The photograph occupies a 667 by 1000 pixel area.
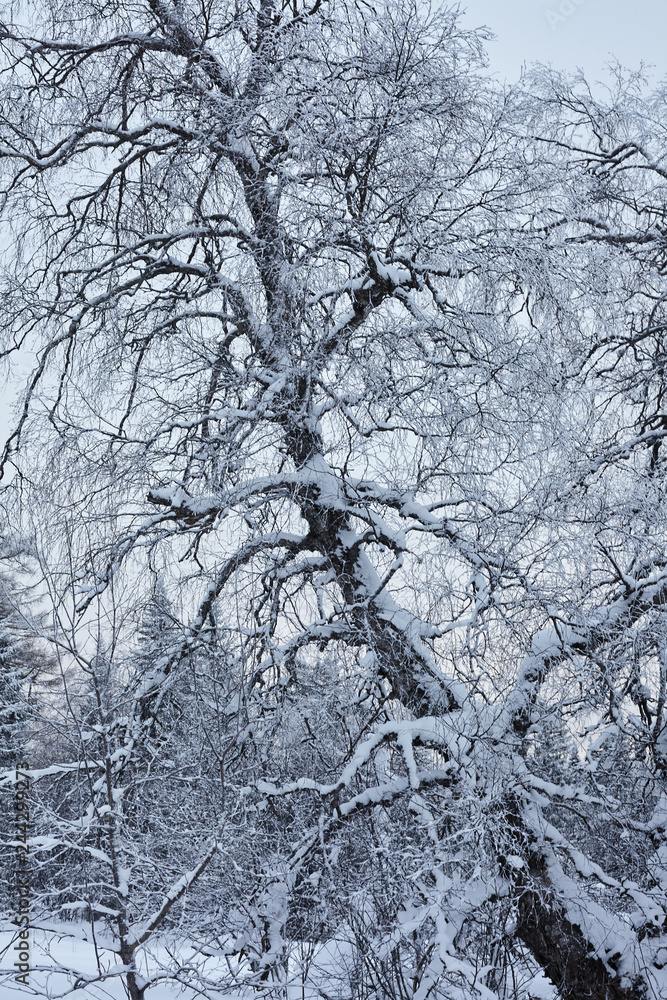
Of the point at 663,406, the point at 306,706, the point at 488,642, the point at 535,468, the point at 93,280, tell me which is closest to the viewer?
the point at 488,642

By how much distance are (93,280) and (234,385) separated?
4.22 feet

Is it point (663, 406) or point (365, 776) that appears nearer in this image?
point (365, 776)

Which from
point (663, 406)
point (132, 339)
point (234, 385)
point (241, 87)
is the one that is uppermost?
point (241, 87)

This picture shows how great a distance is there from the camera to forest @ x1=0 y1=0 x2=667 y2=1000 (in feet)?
13.9

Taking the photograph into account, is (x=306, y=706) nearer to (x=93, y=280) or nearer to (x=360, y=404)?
(x=360, y=404)

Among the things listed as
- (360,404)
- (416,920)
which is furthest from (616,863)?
(360,404)

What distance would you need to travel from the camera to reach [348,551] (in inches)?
203

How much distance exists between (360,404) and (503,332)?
90cm

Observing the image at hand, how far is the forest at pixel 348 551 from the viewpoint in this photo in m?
4.23

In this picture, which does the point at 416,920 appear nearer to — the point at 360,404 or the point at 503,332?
the point at 360,404

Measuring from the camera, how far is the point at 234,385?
204 inches

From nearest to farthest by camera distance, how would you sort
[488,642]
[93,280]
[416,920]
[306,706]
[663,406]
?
[416,920], [488,642], [306,706], [93,280], [663,406]

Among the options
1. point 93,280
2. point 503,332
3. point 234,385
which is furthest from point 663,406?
point 93,280

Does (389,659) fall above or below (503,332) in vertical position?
below
